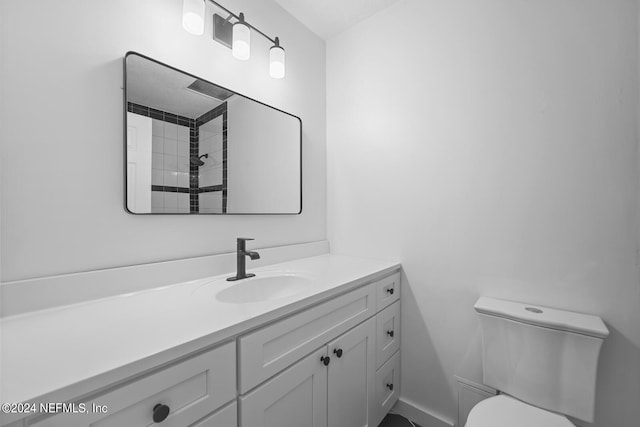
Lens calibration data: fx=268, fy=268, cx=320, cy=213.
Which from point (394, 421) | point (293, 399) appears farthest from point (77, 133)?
point (394, 421)

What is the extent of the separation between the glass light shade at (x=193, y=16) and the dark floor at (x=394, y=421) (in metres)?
2.20

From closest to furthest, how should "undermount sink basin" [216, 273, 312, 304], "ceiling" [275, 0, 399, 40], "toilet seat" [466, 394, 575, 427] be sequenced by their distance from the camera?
"toilet seat" [466, 394, 575, 427], "undermount sink basin" [216, 273, 312, 304], "ceiling" [275, 0, 399, 40]

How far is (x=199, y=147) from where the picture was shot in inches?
50.1

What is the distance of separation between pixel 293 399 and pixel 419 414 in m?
1.03

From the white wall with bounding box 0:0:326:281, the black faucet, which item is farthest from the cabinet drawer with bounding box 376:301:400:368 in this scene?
the white wall with bounding box 0:0:326:281

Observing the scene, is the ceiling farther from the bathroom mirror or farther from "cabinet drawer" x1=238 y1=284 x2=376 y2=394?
"cabinet drawer" x1=238 y1=284 x2=376 y2=394

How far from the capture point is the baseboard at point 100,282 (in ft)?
2.70

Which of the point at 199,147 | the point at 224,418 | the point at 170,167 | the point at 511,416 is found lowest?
the point at 511,416

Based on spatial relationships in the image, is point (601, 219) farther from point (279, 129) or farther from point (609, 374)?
→ point (279, 129)

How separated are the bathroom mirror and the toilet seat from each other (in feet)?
4.32

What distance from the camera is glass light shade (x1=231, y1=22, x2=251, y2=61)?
4.27 feet

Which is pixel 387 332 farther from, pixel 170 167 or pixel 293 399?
pixel 170 167

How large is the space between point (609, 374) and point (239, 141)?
76.8 inches

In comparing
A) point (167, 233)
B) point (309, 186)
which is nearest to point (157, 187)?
point (167, 233)
